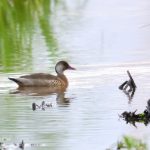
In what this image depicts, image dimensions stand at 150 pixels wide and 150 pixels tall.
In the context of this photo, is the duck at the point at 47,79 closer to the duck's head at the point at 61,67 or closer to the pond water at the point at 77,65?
the duck's head at the point at 61,67

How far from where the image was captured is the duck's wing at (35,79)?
606 inches

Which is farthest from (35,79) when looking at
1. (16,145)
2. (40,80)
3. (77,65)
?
(16,145)

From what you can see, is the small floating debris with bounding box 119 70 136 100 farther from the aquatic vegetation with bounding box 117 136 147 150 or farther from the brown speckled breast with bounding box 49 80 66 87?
the aquatic vegetation with bounding box 117 136 147 150

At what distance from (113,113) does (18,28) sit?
9.62 meters

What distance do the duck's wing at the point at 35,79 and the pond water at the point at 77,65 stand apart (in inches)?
Result: 6.5

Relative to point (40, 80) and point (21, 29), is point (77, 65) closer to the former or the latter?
point (40, 80)

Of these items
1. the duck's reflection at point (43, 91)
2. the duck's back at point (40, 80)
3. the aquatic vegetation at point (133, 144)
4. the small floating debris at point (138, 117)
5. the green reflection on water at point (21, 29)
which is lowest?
the aquatic vegetation at point (133, 144)

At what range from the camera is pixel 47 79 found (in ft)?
52.5

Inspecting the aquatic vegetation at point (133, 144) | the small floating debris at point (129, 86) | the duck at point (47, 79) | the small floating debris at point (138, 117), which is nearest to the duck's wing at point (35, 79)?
the duck at point (47, 79)

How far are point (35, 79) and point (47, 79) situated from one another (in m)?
0.27

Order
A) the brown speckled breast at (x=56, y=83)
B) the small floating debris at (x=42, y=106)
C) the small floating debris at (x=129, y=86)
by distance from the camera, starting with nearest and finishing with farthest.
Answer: the small floating debris at (x=42, y=106) → the small floating debris at (x=129, y=86) → the brown speckled breast at (x=56, y=83)

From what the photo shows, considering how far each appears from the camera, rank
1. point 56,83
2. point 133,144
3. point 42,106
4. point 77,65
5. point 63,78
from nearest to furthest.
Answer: point 133,144
point 42,106
point 63,78
point 56,83
point 77,65

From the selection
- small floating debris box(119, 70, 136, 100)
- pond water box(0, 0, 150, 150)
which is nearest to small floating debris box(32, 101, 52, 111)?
pond water box(0, 0, 150, 150)

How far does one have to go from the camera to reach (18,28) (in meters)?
21.7
